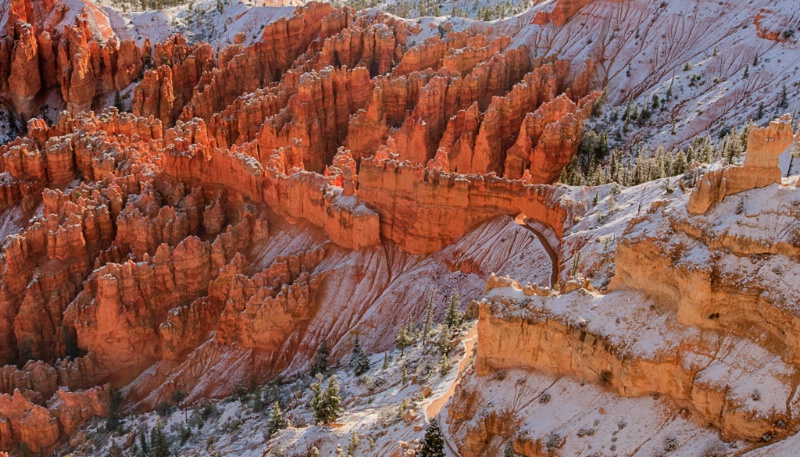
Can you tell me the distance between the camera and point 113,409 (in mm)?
42344

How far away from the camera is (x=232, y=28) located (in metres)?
96.2

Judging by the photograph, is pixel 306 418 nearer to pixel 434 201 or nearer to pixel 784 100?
pixel 434 201

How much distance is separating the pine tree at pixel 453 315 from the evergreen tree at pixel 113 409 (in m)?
17.1

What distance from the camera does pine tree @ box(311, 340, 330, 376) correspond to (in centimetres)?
4004

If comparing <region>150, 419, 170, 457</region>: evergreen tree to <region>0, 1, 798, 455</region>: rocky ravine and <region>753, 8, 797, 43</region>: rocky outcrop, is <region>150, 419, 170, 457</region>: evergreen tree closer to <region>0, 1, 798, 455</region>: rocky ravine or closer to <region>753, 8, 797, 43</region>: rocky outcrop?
<region>0, 1, 798, 455</region>: rocky ravine

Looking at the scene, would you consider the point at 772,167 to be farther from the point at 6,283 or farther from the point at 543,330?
the point at 6,283

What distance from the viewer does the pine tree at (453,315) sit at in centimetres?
3644

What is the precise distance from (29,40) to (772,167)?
A: 86.0 m

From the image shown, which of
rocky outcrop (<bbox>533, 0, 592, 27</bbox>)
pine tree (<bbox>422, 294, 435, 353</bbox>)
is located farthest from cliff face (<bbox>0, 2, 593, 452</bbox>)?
rocky outcrop (<bbox>533, 0, 592, 27</bbox>)

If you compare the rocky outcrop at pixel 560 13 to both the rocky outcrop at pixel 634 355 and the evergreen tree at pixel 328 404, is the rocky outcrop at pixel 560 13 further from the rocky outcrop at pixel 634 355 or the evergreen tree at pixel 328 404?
the rocky outcrop at pixel 634 355

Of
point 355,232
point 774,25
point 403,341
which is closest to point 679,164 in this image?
point 355,232

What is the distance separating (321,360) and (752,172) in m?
23.7

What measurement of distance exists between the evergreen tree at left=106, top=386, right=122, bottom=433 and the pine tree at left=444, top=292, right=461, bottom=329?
17.1 metres

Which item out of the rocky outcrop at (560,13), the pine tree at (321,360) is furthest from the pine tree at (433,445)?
the rocky outcrop at (560,13)
